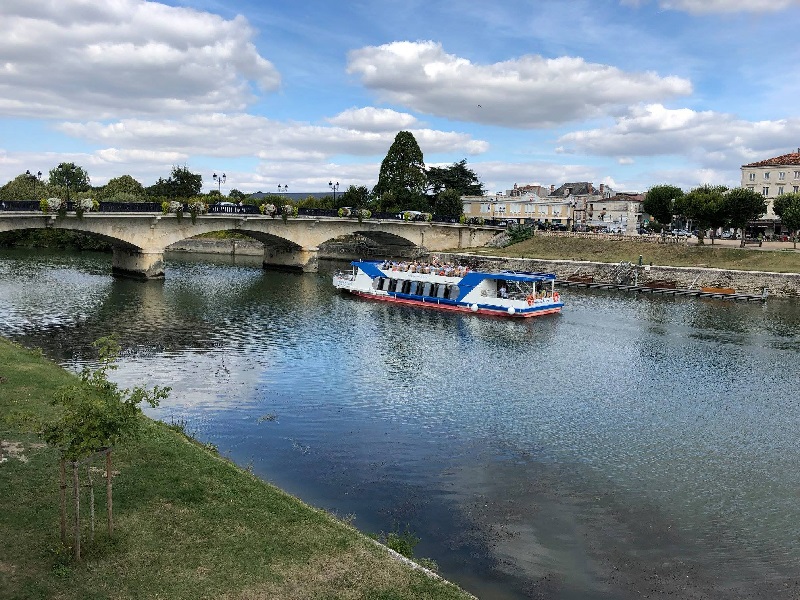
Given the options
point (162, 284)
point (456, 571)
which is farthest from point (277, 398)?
point (162, 284)

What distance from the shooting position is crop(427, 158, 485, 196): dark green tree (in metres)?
137

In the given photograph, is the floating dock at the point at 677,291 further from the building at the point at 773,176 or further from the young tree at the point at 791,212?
the building at the point at 773,176

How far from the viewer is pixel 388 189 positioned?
128625 millimetres

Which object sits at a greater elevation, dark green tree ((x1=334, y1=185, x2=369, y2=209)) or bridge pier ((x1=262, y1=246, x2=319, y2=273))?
dark green tree ((x1=334, y1=185, x2=369, y2=209))

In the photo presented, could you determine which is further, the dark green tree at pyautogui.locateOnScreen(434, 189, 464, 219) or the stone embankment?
the dark green tree at pyautogui.locateOnScreen(434, 189, 464, 219)

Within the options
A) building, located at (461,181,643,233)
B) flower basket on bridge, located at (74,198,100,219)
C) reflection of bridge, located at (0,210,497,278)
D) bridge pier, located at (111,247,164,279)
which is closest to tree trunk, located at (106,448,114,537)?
reflection of bridge, located at (0,210,497,278)

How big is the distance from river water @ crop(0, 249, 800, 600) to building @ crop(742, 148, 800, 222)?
2835 inches

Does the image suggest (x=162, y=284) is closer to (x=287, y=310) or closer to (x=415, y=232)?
(x=287, y=310)

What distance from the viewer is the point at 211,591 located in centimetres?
1207

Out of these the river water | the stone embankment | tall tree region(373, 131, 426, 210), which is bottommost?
the river water

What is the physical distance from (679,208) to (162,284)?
2759 inches

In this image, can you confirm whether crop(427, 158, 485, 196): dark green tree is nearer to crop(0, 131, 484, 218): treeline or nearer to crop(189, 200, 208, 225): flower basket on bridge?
crop(0, 131, 484, 218): treeline

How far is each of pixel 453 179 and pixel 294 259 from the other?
202ft

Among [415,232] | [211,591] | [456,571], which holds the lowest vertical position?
[456,571]
